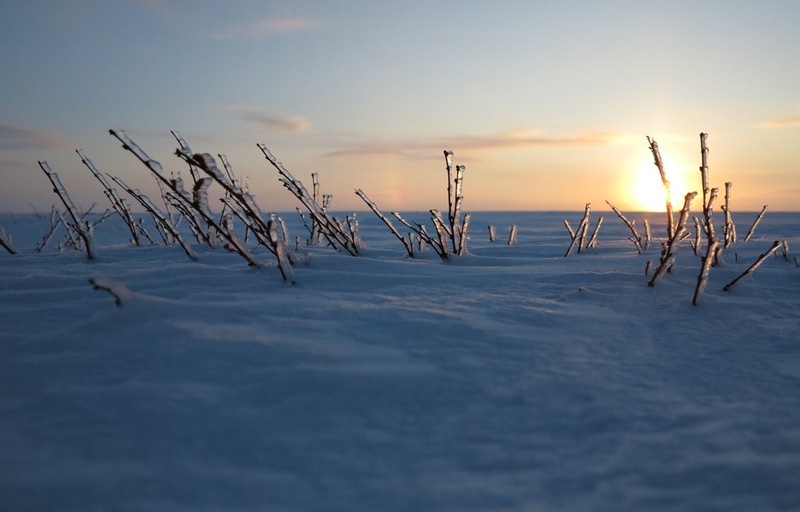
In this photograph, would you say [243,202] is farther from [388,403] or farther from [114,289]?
[388,403]

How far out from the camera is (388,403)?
109cm

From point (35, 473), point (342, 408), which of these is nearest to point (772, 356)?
point (342, 408)

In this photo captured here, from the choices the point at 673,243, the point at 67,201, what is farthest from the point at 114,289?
the point at 673,243

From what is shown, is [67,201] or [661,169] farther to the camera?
[67,201]

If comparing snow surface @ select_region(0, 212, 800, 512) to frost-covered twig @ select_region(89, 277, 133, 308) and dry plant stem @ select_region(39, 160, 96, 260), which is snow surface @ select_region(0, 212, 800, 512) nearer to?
frost-covered twig @ select_region(89, 277, 133, 308)

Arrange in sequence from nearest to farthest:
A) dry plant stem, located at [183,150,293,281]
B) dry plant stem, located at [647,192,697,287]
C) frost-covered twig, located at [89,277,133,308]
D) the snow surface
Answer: the snow surface, frost-covered twig, located at [89,277,133,308], dry plant stem, located at [183,150,293,281], dry plant stem, located at [647,192,697,287]

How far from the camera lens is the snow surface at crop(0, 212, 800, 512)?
0.87 metres

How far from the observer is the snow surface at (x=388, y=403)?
0.87 m

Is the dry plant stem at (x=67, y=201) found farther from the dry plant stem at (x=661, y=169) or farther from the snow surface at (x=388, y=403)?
the dry plant stem at (x=661, y=169)

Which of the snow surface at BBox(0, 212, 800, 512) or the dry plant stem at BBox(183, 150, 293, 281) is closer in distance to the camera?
the snow surface at BBox(0, 212, 800, 512)

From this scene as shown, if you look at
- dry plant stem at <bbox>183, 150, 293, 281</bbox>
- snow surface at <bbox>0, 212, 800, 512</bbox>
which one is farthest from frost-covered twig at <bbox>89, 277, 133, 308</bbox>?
dry plant stem at <bbox>183, 150, 293, 281</bbox>

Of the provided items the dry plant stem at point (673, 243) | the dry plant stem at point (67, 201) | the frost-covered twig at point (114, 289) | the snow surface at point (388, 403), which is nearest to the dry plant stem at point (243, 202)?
the snow surface at point (388, 403)

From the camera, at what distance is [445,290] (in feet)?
6.53

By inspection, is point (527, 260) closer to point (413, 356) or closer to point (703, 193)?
point (703, 193)
